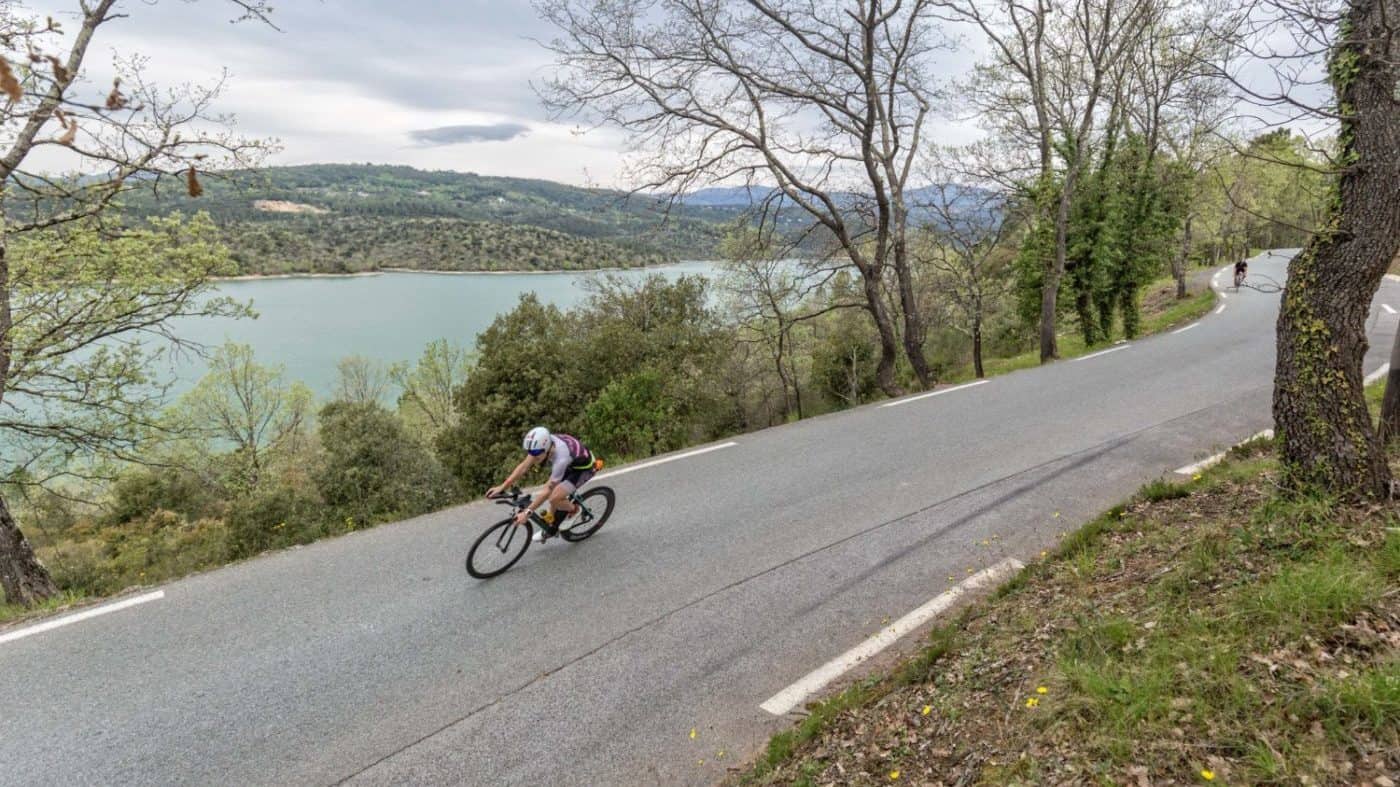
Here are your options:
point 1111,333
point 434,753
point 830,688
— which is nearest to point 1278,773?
point 830,688

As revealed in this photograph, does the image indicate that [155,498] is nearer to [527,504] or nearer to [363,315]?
[527,504]

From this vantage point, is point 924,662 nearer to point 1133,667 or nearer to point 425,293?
point 1133,667

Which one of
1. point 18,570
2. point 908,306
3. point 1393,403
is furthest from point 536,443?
point 908,306

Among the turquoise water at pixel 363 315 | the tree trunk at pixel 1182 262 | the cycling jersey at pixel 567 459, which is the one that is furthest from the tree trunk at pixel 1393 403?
the turquoise water at pixel 363 315

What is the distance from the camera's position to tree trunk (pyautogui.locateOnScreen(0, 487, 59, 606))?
7.32 m

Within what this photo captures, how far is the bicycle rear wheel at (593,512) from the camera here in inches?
276

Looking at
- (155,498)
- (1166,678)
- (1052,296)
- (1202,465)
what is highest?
(1052,296)

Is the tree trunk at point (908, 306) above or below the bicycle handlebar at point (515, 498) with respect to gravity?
above

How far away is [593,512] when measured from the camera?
714 cm

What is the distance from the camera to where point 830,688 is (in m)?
4.48

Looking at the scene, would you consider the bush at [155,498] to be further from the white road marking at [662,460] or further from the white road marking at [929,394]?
the white road marking at [929,394]

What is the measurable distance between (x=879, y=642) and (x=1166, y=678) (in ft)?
6.59

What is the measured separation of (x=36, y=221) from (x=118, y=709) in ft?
22.3

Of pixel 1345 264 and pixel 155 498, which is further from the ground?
pixel 1345 264
